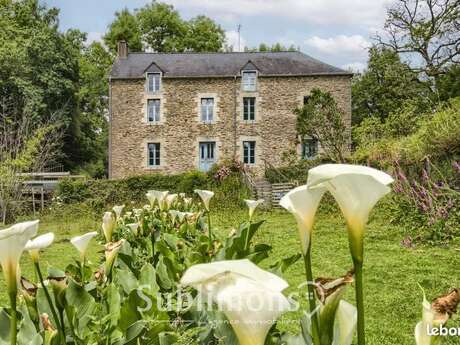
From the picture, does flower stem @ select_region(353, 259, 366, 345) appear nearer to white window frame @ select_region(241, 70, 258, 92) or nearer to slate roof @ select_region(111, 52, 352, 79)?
white window frame @ select_region(241, 70, 258, 92)

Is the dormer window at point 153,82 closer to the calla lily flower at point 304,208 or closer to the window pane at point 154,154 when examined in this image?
the window pane at point 154,154

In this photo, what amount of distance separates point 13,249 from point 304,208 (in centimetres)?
65

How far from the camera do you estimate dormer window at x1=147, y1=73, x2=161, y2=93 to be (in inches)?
992

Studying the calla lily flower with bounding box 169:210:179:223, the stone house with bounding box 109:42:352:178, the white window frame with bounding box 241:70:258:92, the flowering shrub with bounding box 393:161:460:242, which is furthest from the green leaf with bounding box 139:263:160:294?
the white window frame with bounding box 241:70:258:92

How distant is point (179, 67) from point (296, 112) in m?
6.61

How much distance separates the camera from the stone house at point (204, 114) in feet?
81.8

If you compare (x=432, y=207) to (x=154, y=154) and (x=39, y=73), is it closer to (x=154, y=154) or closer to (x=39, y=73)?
(x=154, y=154)

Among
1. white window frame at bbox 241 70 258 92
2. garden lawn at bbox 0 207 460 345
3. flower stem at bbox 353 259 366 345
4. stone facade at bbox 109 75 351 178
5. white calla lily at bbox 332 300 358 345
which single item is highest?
white window frame at bbox 241 70 258 92

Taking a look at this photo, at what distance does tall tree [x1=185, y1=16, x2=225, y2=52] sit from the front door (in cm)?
1507

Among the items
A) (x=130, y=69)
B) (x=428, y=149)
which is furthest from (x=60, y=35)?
(x=428, y=149)

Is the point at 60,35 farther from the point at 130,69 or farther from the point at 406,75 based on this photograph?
the point at 406,75

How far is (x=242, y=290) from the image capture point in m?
0.77

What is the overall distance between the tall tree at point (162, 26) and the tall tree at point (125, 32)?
54cm

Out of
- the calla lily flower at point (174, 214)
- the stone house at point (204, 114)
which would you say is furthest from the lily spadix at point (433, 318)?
the stone house at point (204, 114)
